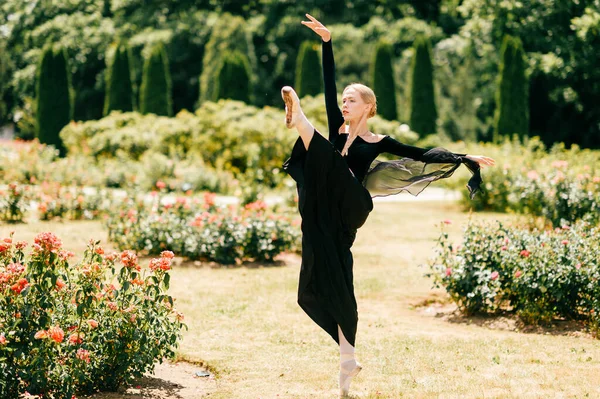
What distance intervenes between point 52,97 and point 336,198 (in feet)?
70.8

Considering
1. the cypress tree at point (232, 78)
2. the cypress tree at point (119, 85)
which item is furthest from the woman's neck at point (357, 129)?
the cypress tree at point (119, 85)

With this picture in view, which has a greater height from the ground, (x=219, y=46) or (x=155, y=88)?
(x=219, y=46)

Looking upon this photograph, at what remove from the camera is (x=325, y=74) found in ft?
15.1

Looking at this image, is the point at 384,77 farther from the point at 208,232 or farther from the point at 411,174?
the point at 411,174

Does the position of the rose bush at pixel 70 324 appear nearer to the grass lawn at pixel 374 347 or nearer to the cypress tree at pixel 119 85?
the grass lawn at pixel 374 347

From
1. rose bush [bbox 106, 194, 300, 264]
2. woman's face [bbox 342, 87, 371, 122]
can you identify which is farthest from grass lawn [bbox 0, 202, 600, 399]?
woman's face [bbox 342, 87, 371, 122]

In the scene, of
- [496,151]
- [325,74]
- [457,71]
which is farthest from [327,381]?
[457,71]

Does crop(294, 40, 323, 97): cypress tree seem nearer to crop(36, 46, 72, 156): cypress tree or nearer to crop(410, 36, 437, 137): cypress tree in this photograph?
crop(410, 36, 437, 137): cypress tree

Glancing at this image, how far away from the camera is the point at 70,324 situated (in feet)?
13.3

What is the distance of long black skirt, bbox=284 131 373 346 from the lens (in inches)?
167

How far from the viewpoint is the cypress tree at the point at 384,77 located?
24500 millimetres

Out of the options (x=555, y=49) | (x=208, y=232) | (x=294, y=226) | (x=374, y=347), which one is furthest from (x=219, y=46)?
(x=374, y=347)

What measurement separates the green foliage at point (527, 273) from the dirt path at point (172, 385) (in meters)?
2.50

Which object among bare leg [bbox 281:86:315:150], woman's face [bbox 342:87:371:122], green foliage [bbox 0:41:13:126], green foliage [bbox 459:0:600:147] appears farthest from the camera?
green foliage [bbox 0:41:13:126]
